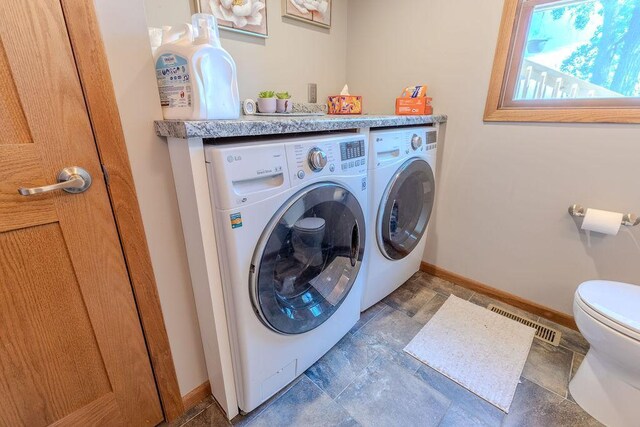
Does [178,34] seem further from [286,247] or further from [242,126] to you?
[286,247]

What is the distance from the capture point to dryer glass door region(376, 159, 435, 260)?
4.52 ft

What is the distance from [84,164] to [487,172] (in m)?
1.76

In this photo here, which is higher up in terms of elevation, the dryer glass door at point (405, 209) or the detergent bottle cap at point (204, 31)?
the detergent bottle cap at point (204, 31)

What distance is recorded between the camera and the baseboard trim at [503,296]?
151cm

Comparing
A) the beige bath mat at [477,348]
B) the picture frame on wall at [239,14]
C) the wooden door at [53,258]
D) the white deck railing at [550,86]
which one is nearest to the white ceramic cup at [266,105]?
the picture frame on wall at [239,14]

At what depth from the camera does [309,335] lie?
1.16 meters

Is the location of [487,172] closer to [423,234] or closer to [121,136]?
[423,234]

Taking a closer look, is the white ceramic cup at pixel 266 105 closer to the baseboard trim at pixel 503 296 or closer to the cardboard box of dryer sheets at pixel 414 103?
the cardboard box of dryer sheets at pixel 414 103

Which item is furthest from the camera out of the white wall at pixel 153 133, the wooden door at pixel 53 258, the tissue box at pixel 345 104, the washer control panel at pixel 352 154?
the tissue box at pixel 345 104

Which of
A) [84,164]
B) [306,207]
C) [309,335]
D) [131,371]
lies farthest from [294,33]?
[131,371]

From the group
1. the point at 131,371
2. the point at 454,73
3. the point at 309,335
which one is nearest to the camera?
the point at 131,371

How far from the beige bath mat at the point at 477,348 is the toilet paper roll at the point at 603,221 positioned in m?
0.60

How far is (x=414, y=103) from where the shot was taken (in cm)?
162

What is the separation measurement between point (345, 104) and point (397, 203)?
0.68 meters
